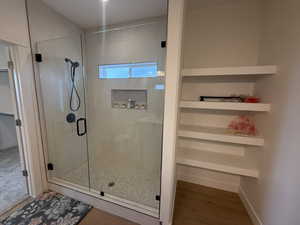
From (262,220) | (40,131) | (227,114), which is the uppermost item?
(227,114)

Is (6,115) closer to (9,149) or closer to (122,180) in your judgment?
(9,149)

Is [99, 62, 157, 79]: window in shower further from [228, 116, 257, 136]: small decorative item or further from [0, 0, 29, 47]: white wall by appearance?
[228, 116, 257, 136]: small decorative item

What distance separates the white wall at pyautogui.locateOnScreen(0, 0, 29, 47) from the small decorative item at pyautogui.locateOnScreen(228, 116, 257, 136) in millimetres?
2854

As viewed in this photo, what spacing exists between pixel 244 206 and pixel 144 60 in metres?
2.48

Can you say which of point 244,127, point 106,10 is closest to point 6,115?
point 106,10

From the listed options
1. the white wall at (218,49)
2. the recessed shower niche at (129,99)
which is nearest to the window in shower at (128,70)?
the recessed shower niche at (129,99)

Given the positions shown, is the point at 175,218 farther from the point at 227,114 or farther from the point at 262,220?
the point at 227,114

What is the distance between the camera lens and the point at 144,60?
6.99 ft

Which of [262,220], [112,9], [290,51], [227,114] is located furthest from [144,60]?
[262,220]

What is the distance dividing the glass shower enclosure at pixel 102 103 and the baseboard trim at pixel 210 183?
2.12 ft

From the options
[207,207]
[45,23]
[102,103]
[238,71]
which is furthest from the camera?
[102,103]

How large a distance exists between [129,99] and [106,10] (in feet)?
4.45

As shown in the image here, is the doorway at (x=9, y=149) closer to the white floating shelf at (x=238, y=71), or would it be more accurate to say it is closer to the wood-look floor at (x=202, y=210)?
the wood-look floor at (x=202, y=210)

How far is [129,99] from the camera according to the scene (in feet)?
7.97
